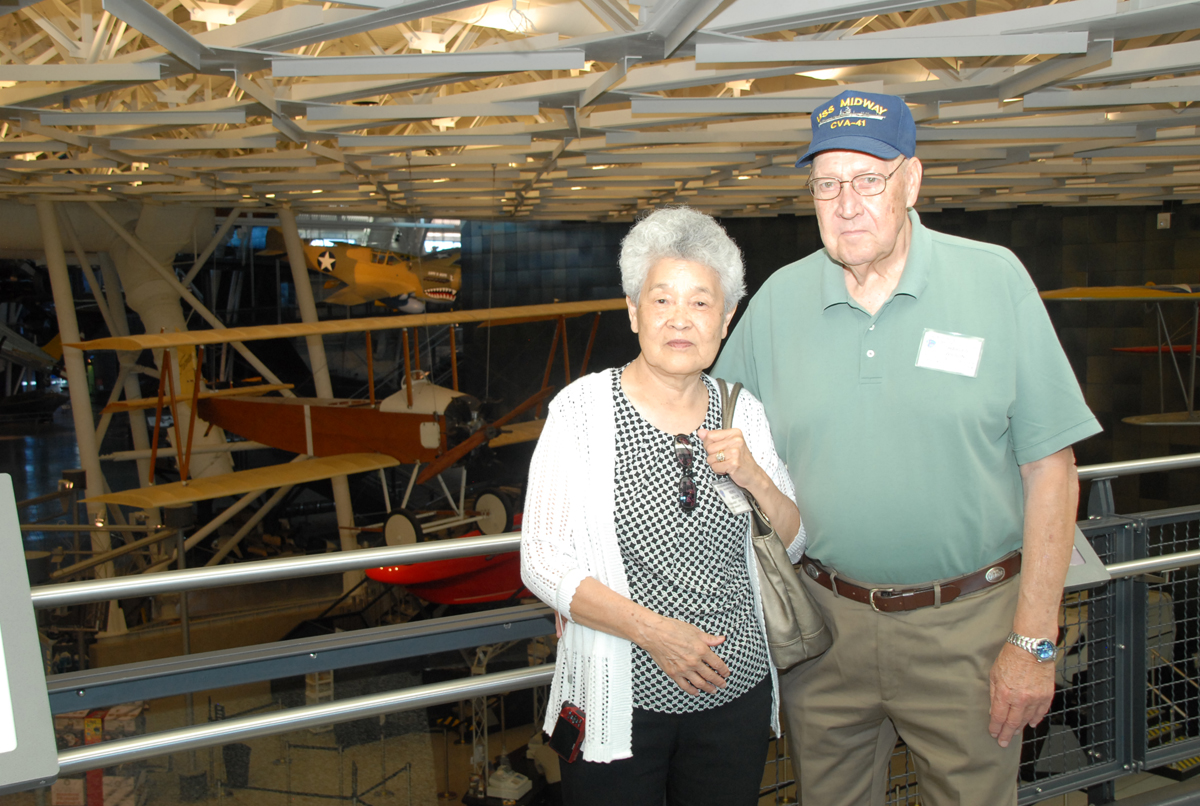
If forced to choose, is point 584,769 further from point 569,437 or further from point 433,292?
point 433,292

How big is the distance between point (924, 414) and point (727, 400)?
0.98ft

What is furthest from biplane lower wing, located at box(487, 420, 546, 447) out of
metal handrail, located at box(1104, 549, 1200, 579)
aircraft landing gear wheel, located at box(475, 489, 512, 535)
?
metal handrail, located at box(1104, 549, 1200, 579)

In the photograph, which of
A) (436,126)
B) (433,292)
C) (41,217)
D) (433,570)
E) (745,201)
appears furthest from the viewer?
(433,292)

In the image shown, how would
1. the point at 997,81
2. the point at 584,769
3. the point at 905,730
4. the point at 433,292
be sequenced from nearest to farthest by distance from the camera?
the point at 584,769 → the point at 905,730 → the point at 997,81 → the point at 433,292

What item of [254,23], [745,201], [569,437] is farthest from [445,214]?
[569,437]

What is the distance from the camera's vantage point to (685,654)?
1.18 meters

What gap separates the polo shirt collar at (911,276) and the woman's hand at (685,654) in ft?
1.88

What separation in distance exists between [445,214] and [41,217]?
615 cm

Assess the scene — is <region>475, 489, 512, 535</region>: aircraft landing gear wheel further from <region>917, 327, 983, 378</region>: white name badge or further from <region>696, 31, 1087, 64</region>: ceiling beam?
<region>917, 327, 983, 378</region>: white name badge

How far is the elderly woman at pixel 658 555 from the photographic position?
47.9 inches

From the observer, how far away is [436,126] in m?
7.39

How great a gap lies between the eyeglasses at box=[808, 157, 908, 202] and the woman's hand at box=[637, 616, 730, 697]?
69 cm

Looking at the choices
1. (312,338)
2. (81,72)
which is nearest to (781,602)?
(81,72)

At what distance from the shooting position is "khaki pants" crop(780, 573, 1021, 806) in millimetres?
1330
